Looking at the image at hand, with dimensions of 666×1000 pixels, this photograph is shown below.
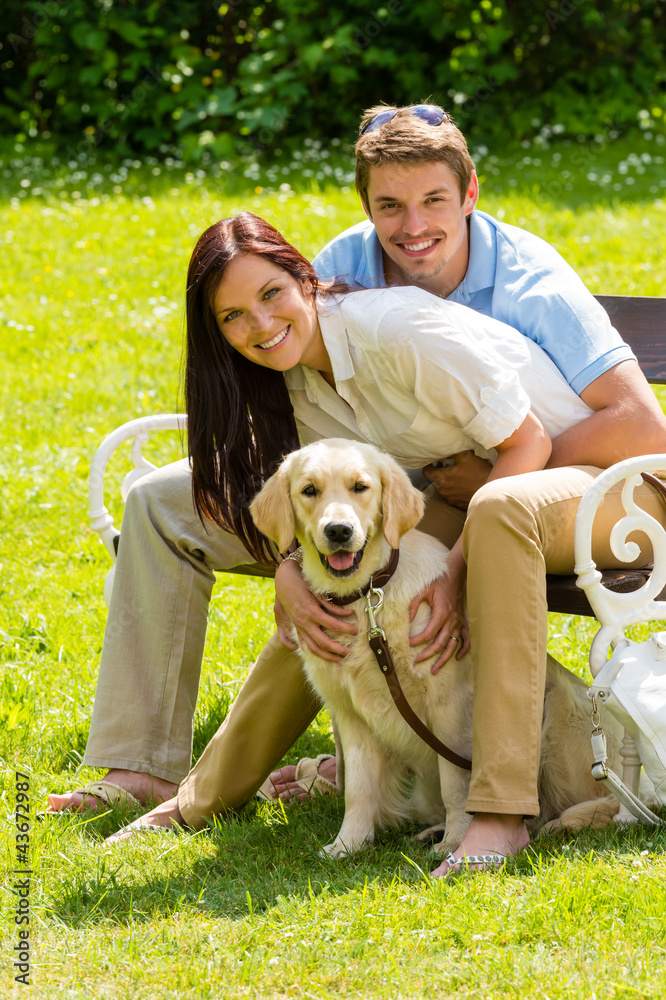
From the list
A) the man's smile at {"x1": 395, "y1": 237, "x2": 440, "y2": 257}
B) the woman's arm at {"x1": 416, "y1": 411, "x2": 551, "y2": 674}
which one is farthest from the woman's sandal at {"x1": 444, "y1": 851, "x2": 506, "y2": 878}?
the man's smile at {"x1": 395, "y1": 237, "x2": 440, "y2": 257}

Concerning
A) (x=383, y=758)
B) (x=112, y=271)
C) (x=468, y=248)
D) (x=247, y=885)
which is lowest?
(x=247, y=885)

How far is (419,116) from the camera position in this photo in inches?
125

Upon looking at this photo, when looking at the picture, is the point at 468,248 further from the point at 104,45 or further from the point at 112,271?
the point at 104,45

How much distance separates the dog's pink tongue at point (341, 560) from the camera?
277 cm

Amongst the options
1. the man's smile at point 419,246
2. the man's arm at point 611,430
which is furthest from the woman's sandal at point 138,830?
the man's smile at point 419,246

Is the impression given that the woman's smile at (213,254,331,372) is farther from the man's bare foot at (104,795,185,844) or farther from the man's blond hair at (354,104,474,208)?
the man's bare foot at (104,795,185,844)

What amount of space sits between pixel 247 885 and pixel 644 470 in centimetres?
138

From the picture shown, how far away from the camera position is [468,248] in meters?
3.33

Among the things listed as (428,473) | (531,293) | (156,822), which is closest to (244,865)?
(156,822)

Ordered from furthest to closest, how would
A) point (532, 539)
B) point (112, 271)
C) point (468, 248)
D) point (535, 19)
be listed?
1. point (535, 19)
2. point (112, 271)
3. point (468, 248)
4. point (532, 539)

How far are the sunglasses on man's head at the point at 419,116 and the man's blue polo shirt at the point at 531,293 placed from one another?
323 mm

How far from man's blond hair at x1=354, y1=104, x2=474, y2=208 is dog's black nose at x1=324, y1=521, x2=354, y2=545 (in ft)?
3.68

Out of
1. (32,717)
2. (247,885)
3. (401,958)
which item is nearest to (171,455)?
(32,717)

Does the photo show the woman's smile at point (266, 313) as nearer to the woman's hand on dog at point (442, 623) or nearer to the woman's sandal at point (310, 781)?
the woman's hand on dog at point (442, 623)
